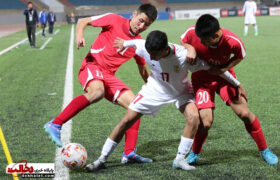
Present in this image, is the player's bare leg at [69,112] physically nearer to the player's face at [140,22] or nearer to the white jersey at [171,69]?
the white jersey at [171,69]

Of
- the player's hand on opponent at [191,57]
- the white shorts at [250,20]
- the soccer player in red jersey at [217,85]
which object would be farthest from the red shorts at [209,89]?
the white shorts at [250,20]

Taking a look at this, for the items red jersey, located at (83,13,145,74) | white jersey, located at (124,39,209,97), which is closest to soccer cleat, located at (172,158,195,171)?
white jersey, located at (124,39,209,97)

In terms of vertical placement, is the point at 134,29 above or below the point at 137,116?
above

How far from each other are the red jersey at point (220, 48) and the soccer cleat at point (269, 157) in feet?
3.12

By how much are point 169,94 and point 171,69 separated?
0.25 m

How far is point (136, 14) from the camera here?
473cm

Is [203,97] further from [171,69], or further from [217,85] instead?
[171,69]

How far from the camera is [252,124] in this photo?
4297mm

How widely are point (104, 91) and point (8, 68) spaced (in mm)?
8600

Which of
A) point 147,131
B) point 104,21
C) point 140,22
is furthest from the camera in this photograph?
point 147,131

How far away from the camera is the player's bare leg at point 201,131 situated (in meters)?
4.16

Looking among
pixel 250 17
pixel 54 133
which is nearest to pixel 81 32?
pixel 54 133

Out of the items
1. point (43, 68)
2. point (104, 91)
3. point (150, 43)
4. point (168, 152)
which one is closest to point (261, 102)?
point (168, 152)

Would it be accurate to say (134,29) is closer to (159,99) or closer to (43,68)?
(159,99)
